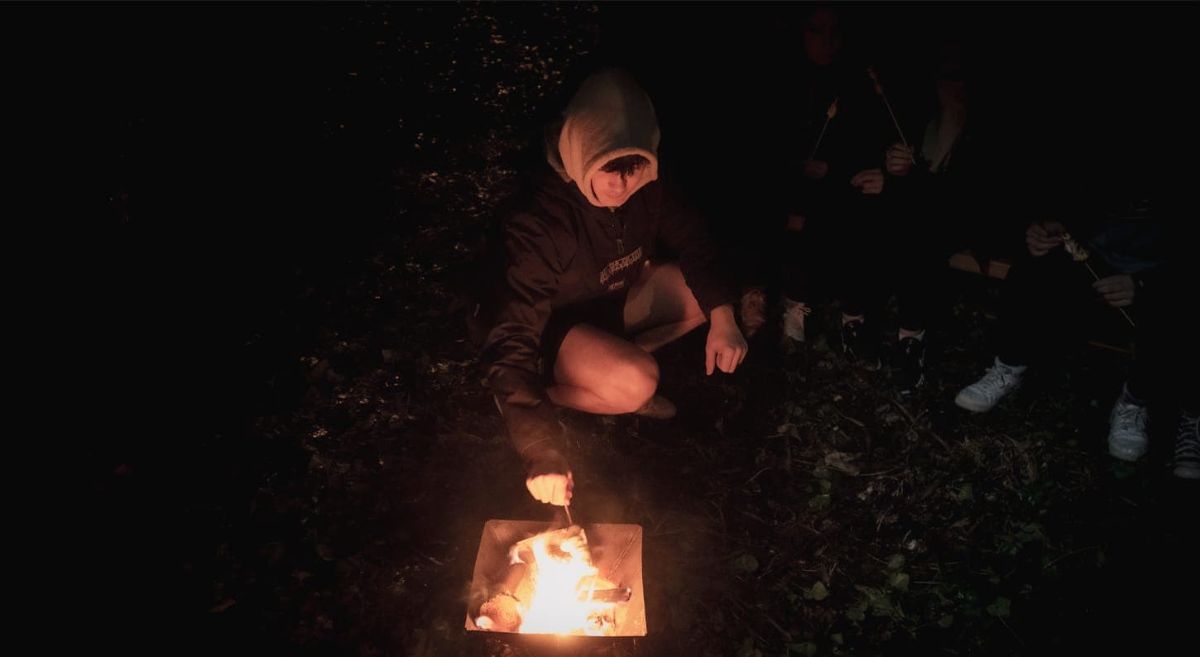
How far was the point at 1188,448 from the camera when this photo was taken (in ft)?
12.0

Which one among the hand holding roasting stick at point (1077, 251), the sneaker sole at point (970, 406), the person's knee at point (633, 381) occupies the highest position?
the hand holding roasting stick at point (1077, 251)

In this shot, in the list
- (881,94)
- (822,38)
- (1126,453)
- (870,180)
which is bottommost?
Answer: (1126,453)

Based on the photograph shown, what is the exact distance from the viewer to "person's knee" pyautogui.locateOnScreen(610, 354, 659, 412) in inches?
131

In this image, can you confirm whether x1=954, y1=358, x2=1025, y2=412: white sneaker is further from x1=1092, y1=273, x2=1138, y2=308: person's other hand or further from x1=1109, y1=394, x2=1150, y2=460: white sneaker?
x1=1092, y1=273, x2=1138, y2=308: person's other hand

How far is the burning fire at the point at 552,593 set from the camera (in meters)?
2.90

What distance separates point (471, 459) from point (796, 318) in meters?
2.39

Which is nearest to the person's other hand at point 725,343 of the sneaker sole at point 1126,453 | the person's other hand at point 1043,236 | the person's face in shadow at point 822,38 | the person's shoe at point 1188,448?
the person's face in shadow at point 822,38

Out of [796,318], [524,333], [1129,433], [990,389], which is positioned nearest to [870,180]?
[796,318]

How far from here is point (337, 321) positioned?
4.55 meters

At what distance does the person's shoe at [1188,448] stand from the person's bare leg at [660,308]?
2.85m

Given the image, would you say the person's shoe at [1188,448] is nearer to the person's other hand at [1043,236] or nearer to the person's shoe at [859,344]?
the person's other hand at [1043,236]

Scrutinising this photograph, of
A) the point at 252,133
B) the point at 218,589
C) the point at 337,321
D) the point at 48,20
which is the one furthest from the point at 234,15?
the point at 218,589

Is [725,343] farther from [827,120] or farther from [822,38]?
[822,38]

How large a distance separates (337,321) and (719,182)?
115 inches
